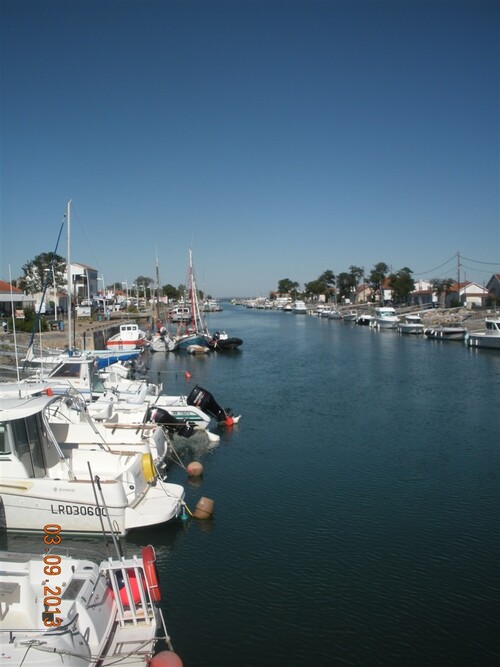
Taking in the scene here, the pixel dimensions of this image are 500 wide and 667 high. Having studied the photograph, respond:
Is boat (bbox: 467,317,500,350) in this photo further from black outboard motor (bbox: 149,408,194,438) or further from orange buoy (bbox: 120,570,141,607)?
orange buoy (bbox: 120,570,141,607)

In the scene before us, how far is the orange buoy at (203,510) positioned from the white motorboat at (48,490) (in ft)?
3.07

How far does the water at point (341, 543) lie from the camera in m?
9.51

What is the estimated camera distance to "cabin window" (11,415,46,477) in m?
12.8

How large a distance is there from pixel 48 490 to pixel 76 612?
561 centimetres

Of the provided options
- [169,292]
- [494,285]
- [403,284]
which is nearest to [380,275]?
[403,284]

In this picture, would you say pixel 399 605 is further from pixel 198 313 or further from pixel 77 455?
pixel 198 313

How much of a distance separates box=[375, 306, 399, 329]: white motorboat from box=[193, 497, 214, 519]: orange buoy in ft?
247

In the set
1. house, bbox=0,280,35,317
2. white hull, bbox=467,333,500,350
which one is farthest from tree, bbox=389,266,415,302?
house, bbox=0,280,35,317

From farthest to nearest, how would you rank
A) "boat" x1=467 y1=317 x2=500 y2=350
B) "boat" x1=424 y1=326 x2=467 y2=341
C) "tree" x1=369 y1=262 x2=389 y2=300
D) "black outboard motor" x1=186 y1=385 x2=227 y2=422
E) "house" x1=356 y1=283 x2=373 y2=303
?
"house" x1=356 y1=283 x2=373 y2=303 → "tree" x1=369 y1=262 x2=389 y2=300 → "boat" x1=424 y1=326 x2=467 y2=341 → "boat" x1=467 y1=317 x2=500 y2=350 → "black outboard motor" x1=186 y1=385 x2=227 y2=422

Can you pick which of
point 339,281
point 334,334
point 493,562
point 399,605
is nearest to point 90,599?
point 399,605

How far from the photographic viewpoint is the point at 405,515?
1464 cm

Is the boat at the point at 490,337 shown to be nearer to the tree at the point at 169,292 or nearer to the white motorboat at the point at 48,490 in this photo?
the white motorboat at the point at 48,490

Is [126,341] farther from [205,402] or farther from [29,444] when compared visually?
[29,444]

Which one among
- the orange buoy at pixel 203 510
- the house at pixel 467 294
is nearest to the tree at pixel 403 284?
the house at pixel 467 294
